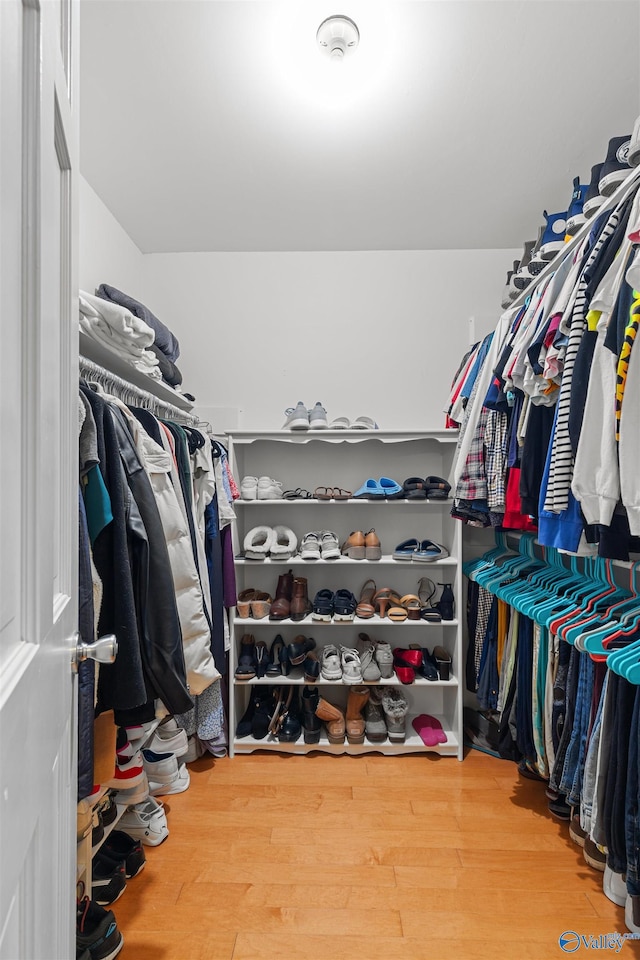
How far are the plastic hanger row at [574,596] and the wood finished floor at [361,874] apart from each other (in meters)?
0.75

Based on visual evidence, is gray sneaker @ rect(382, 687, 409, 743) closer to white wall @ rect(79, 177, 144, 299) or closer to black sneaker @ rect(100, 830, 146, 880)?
black sneaker @ rect(100, 830, 146, 880)

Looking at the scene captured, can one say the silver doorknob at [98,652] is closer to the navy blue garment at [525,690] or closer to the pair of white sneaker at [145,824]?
the pair of white sneaker at [145,824]

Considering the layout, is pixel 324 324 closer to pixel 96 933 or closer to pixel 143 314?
pixel 143 314

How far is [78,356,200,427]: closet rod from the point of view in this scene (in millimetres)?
1272

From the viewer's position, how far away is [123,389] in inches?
60.4

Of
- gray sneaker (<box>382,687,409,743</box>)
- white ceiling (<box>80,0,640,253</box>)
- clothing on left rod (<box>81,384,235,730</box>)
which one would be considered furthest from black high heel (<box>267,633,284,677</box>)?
white ceiling (<box>80,0,640,253</box>)

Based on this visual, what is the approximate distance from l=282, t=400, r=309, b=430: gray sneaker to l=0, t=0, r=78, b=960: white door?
5.85ft

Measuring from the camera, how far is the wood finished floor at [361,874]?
1.32 metres

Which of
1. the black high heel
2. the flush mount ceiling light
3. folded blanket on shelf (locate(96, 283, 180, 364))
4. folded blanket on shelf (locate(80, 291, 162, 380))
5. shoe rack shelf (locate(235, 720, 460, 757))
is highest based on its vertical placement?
the flush mount ceiling light

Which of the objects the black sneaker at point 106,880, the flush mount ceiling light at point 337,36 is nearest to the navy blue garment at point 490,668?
the black sneaker at point 106,880

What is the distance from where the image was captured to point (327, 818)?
183 centimetres

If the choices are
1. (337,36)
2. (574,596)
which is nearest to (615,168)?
(337,36)

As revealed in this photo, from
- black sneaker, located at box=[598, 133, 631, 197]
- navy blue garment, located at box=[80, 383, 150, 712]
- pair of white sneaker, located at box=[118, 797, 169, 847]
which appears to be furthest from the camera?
pair of white sneaker, located at box=[118, 797, 169, 847]

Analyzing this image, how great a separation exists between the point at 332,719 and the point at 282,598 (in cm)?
59
